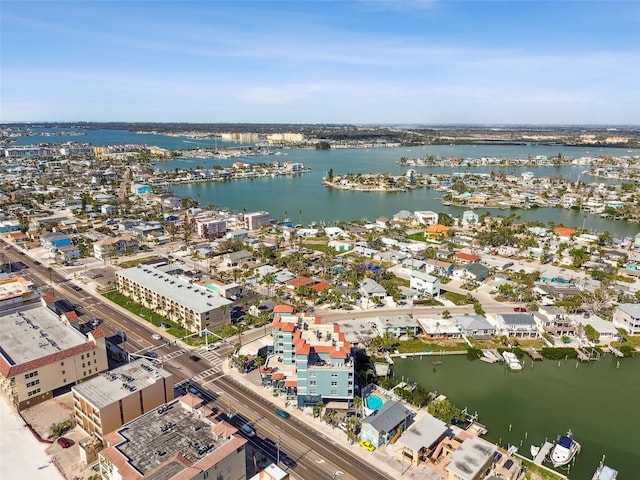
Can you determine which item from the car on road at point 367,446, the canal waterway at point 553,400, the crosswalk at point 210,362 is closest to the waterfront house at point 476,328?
the canal waterway at point 553,400

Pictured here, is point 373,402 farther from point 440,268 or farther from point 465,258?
point 465,258

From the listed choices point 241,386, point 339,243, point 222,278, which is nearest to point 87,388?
point 241,386

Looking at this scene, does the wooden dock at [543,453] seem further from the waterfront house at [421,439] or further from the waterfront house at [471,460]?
the waterfront house at [421,439]

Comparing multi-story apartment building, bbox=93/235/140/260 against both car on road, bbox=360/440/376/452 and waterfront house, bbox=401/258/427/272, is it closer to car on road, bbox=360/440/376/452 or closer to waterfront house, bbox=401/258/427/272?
waterfront house, bbox=401/258/427/272

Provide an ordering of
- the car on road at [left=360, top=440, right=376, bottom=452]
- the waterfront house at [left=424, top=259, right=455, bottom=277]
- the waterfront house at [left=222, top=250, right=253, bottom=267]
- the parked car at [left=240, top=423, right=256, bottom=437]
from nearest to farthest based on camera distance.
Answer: the car on road at [left=360, top=440, right=376, bottom=452]
the parked car at [left=240, top=423, right=256, bottom=437]
the waterfront house at [left=424, top=259, right=455, bottom=277]
the waterfront house at [left=222, top=250, right=253, bottom=267]

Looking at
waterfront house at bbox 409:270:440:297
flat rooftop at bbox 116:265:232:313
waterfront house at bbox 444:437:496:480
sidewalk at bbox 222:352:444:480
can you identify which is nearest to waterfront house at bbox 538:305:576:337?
waterfront house at bbox 409:270:440:297

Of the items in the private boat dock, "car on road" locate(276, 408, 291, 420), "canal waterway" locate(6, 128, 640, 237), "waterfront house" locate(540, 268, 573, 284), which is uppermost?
"canal waterway" locate(6, 128, 640, 237)
